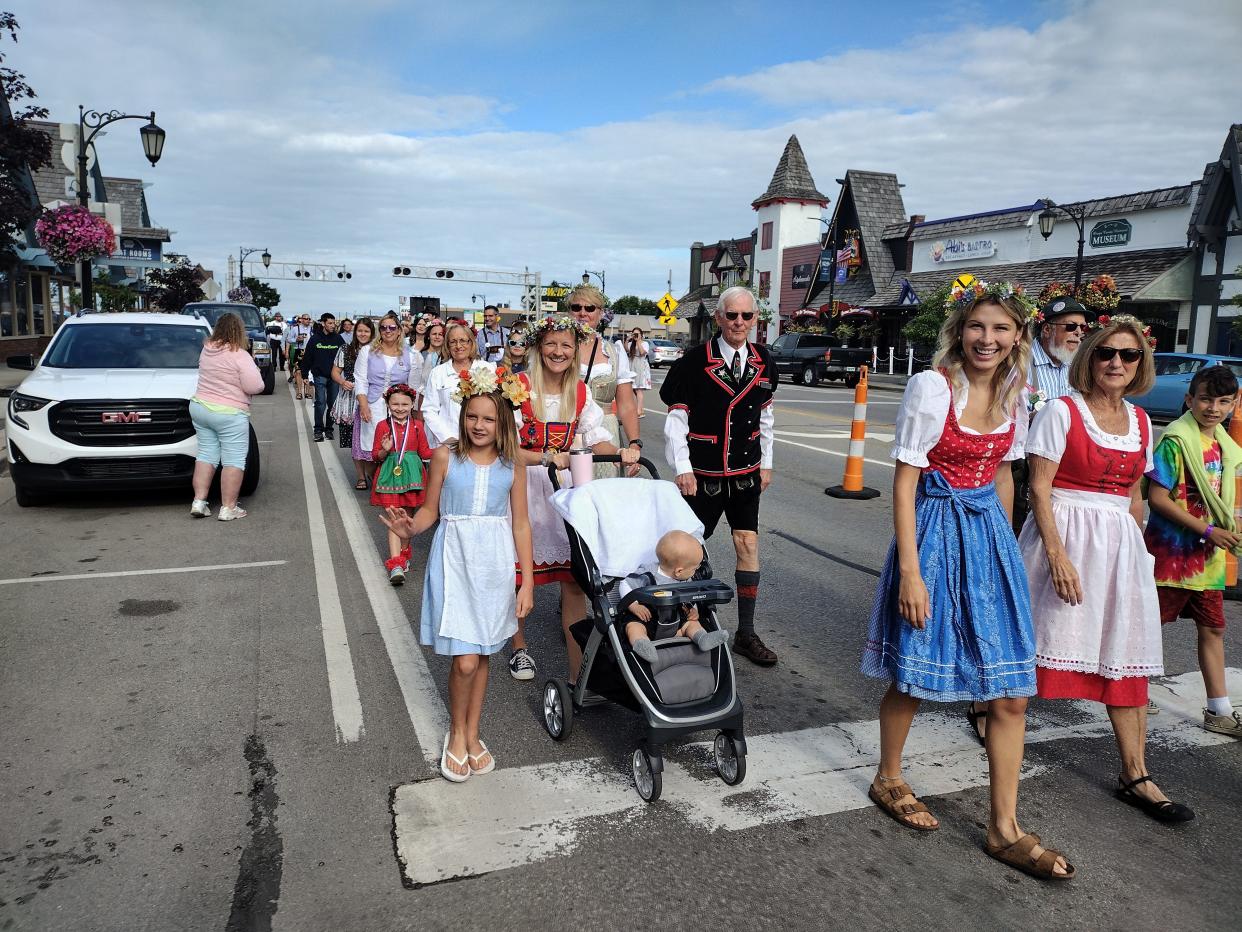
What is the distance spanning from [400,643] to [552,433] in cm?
164

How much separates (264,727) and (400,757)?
732 millimetres

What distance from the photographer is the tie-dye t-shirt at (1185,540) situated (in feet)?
13.9

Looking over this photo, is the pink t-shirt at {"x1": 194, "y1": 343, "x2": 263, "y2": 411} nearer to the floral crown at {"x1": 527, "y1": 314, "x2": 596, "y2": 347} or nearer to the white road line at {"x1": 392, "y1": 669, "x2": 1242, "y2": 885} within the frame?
the floral crown at {"x1": 527, "y1": 314, "x2": 596, "y2": 347}

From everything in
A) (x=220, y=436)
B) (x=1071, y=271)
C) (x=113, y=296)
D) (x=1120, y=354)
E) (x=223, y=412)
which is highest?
(x=1071, y=271)

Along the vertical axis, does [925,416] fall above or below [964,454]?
above

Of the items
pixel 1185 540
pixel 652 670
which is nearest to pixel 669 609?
pixel 652 670

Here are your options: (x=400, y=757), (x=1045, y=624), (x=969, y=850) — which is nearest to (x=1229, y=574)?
(x=1045, y=624)

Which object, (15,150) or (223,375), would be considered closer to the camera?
(223,375)

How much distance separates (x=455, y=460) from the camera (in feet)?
12.6

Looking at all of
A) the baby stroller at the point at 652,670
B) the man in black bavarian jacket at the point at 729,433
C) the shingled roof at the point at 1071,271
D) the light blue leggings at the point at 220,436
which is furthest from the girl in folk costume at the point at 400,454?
the shingled roof at the point at 1071,271

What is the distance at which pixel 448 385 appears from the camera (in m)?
6.26

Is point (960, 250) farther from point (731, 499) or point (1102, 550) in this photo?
point (1102, 550)

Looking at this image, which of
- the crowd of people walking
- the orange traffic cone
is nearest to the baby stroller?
the crowd of people walking

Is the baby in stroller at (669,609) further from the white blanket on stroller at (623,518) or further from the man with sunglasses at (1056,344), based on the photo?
the man with sunglasses at (1056,344)
